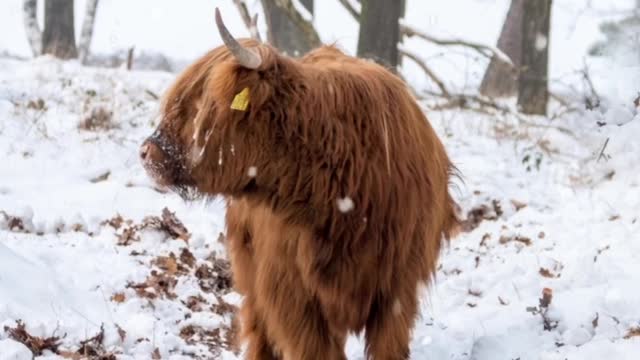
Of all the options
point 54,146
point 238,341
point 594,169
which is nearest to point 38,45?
point 54,146

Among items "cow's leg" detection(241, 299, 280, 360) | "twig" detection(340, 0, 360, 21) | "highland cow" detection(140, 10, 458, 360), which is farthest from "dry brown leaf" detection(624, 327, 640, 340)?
"twig" detection(340, 0, 360, 21)

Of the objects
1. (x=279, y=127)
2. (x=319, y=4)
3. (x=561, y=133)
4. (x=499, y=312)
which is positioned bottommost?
(x=319, y=4)

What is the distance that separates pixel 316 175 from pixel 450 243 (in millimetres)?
2509

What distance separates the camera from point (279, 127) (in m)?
3.81

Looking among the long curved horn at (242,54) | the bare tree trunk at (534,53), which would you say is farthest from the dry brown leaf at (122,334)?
the bare tree trunk at (534,53)

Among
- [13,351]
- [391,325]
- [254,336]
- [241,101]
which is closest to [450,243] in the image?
[254,336]

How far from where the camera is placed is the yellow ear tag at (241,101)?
12.1 feet

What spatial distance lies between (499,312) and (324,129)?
174 cm

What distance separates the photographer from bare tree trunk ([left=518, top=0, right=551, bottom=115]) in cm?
1299

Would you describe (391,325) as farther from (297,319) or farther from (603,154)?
(603,154)

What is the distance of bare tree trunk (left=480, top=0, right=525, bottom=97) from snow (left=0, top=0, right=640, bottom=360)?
442cm

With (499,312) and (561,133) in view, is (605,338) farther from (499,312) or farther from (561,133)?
(561,133)

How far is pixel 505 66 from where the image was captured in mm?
14336

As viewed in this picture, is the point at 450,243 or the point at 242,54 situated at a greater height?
the point at 242,54
